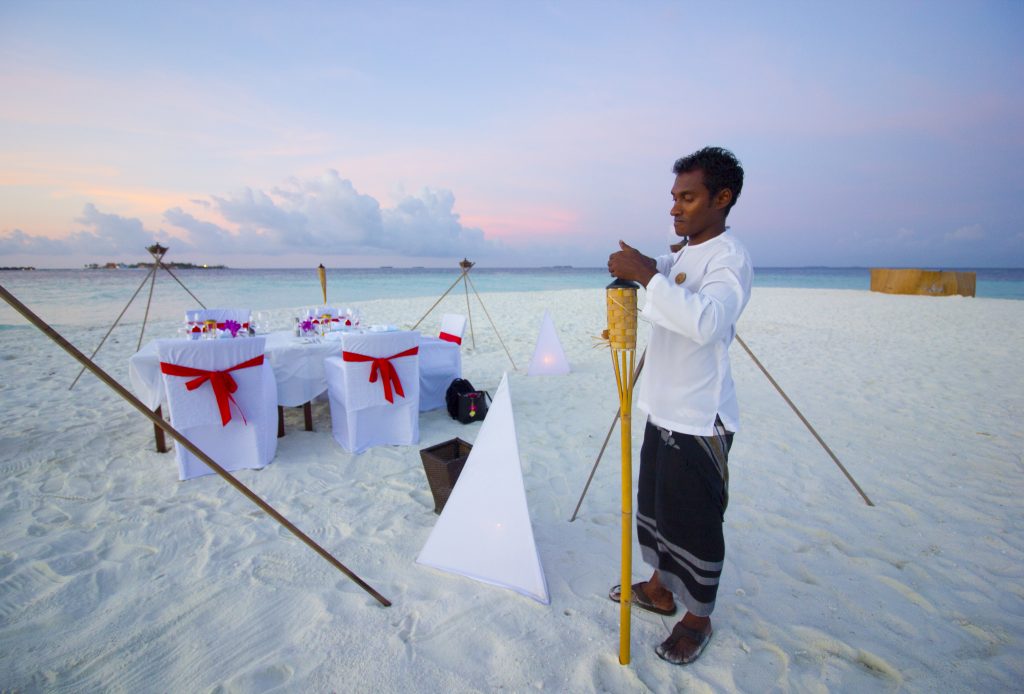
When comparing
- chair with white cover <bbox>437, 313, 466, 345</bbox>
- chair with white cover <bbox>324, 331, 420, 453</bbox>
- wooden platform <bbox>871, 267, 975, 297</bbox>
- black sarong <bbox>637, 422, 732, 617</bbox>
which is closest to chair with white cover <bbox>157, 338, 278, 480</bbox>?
chair with white cover <bbox>324, 331, 420, 453</bbox>

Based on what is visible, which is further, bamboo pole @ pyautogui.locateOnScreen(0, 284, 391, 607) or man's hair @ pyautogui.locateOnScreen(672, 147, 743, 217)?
man's hair @ pyautogui.locateOnScreen(672, 147, 743, 217)

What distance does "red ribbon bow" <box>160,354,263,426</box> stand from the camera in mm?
3078

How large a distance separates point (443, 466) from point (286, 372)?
6.65 feet

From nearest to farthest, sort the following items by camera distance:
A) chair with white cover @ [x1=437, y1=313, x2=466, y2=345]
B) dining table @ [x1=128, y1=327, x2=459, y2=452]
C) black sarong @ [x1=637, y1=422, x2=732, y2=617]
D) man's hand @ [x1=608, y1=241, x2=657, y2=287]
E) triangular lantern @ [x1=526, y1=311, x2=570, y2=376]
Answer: man's hand @ [x1=608, y1=241, x2=657, y2=287]
black sarong @ [x1=637, y1=422, x2=732, y2=617]
dining table @ [x1=128, y1=327, x2=459, y2=452]
chair with white cover @ [x1=437, y1=313, x2=466, y2=345]
triangular lantern @ [x1=526, y1=311, x2=570, y2=376]

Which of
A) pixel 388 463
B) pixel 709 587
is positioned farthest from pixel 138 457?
pixel 709 587

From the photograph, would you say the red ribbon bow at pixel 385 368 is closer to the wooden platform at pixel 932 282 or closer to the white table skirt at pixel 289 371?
the white table skirt at pixel 289 371

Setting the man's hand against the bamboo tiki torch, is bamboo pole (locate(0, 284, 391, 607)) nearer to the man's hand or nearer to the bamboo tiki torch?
the bamboo tiki torch

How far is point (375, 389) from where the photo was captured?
3.75 metres

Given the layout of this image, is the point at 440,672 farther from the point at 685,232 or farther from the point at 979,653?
the point at 979,653

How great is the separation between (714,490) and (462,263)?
5.34 m

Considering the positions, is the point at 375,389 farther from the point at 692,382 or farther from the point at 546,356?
the point at 546,356

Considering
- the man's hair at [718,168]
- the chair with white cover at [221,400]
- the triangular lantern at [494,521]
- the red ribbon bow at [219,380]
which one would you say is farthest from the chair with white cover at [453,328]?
the man's hair at [718,168]

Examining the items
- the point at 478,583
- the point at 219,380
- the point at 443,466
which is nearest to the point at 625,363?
the point at 478,583

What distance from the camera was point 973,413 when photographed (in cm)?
476
